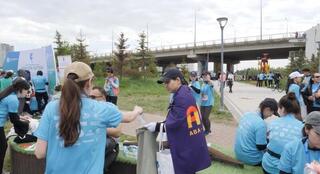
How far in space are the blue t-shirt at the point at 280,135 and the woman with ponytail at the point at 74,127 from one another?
193 cm

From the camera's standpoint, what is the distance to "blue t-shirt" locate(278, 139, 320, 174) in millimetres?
3014

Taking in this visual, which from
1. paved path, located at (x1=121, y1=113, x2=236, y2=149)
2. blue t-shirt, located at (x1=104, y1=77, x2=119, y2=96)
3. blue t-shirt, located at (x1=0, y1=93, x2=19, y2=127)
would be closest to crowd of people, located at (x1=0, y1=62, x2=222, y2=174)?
blue t-shirt, located at (x1=0, y1=93, x2=19, y2=127)

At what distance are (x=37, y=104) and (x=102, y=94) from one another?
9.12m

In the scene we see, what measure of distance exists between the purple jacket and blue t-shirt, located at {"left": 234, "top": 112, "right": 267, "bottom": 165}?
3.34 ft

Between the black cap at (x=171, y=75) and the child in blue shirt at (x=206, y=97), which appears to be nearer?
the black cap at (x=171, y=75)

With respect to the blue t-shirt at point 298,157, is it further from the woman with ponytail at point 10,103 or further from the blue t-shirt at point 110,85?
the blue t-shirt at point 110,85

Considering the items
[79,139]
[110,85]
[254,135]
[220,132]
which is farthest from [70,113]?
[110,85]

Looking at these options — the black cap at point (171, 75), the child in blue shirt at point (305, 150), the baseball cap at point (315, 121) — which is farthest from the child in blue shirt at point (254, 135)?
the baseball cap at point (315, 121)

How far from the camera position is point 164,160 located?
391 centimetres

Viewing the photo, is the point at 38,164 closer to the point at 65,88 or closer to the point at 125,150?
the point at 125,150

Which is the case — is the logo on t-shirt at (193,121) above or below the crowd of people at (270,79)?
above

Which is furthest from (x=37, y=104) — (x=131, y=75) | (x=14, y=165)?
(x=131, y=75)

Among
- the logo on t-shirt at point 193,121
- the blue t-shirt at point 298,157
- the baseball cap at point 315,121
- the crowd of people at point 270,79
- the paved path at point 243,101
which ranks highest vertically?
the baseball cap at point 315,121

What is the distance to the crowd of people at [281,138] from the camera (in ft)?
9.88
